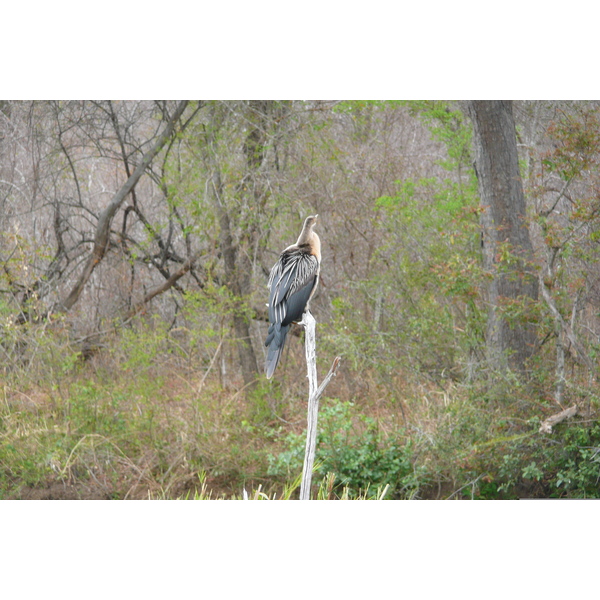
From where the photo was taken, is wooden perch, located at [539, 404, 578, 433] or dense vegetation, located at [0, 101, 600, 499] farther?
dense vegetation, located at [0, 101, 600, 499]

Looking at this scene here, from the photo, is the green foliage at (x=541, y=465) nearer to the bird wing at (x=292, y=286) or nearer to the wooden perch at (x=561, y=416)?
the wooden perch at (x=561, y=416)

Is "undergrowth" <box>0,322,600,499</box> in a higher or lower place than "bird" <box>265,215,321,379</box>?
lower

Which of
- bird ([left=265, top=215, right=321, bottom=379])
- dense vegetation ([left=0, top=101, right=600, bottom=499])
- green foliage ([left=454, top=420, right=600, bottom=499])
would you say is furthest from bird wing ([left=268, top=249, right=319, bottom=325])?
green foliage ([left=454, top=420, right=600, bottom=499])

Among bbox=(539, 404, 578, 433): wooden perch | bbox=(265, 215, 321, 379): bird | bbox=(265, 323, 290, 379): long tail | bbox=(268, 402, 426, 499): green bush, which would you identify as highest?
bbox=(265, 215, 321, 379): bird

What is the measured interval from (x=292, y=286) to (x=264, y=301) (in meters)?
1.38

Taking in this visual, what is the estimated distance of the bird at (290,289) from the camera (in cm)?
335

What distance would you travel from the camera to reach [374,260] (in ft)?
15.3

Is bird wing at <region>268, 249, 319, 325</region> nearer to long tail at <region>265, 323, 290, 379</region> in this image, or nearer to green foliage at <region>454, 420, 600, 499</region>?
long tail at <region>265, 323, 290, 379</region>

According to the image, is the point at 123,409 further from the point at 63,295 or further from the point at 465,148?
the point at 465,148

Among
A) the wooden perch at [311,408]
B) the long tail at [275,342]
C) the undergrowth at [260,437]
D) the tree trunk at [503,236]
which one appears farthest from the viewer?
the tree trunk at [503,236]

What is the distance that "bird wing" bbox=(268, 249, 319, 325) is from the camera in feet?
11.2

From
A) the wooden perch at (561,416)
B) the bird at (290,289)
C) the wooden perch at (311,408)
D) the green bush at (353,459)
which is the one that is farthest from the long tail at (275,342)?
the wooden perch at (561,416)
